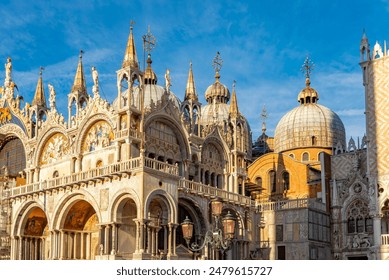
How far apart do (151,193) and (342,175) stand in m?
13.6

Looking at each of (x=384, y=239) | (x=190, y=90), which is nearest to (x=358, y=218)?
(x=384, y=239)

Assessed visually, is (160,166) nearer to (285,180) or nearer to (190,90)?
(190,90)

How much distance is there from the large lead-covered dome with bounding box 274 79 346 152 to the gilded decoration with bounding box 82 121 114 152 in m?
20.1

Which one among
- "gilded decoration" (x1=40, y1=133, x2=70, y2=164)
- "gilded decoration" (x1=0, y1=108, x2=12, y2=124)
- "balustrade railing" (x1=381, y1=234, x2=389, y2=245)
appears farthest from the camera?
"gilded decoration" (x1=0, y1=108, x2=12, y2=124)

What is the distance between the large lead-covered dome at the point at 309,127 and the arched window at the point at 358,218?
12551 mm

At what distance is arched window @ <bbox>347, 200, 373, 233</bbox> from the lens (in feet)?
116

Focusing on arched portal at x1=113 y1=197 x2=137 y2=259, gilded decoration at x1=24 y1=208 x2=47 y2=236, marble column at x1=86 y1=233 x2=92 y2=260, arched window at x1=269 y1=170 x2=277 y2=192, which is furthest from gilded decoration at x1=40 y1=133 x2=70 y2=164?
arched window at x1=269 y1=170 x2=277 y2=192

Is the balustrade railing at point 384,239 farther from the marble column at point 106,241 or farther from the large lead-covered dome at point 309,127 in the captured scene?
the large lead-covered dome at point 309,127

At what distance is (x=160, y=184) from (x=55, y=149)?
9188 millimetres

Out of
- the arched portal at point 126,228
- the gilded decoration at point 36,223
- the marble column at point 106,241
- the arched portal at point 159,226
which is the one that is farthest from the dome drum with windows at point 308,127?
the marble column at point 106,241

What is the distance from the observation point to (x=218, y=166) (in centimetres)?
3697

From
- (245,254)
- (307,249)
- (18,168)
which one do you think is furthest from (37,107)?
(307,249)

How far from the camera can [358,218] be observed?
35.7 meters

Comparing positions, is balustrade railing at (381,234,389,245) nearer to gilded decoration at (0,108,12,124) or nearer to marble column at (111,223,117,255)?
marble column at (111,223,117,255)
